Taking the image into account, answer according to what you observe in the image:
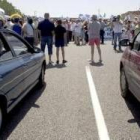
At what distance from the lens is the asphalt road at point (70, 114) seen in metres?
4.99

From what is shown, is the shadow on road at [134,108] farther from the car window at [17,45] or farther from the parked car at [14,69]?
the car window at [17,45]

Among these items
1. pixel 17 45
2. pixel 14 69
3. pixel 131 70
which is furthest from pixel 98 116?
pixel 17 45

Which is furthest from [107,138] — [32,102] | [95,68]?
[95,68]

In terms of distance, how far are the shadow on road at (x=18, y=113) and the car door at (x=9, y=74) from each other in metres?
0.34

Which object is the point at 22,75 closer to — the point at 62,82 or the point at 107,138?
the point at 107,138

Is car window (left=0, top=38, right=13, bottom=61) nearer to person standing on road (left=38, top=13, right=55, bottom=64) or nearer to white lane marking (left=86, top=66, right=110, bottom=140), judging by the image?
white lane marking (left=86, top=66, right=110, bottom=140)

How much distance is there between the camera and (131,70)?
6.02m

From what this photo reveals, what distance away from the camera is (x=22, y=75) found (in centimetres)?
606

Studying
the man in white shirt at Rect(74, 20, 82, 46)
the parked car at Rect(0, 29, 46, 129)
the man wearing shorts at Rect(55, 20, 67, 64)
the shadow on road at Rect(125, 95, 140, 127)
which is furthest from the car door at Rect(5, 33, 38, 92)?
the man in white shirt at Rect(74, 20, 82, 46)

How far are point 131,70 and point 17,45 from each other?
2220mm

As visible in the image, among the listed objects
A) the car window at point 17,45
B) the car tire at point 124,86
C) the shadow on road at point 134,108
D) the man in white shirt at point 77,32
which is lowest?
the man in white shirt at point 77,32

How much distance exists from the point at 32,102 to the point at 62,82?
7.17 ft

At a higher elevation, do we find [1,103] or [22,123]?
[1,103]

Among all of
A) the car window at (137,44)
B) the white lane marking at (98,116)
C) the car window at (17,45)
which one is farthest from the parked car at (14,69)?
the car window at (137,44)
